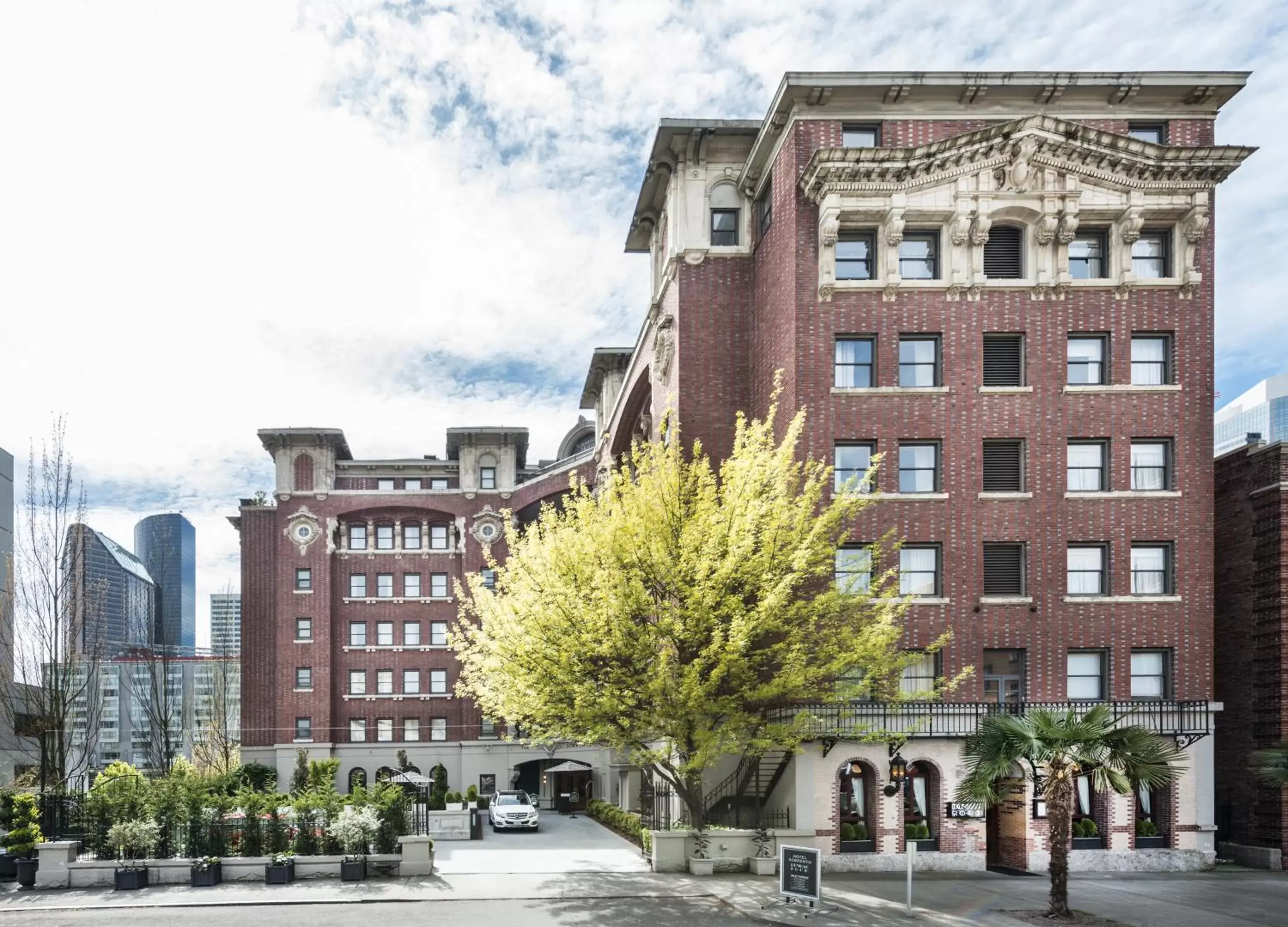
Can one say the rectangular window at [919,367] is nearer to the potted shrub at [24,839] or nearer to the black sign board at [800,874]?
the black sign board at [800,874]

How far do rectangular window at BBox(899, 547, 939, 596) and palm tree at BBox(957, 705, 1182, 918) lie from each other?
7.77 meters

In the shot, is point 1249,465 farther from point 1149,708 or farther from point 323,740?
point 323,740

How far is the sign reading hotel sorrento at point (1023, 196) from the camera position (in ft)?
91.6

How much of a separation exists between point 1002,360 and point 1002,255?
→ 3130 millimetres

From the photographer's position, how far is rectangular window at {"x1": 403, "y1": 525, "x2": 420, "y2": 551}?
6081 centimetres

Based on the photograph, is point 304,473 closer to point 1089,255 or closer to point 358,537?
point 358,537

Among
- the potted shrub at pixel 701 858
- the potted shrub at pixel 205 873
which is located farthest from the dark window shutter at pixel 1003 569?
the potted shrub at pixel 205 873

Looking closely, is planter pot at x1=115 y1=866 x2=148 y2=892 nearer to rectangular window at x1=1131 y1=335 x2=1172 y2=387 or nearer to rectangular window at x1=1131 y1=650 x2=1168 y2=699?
rectangular window at x1=1131 y1=650 x2=1168 y2=699

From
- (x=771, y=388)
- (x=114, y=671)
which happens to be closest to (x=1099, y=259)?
(x=771, y=388)

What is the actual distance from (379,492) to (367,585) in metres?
5.74

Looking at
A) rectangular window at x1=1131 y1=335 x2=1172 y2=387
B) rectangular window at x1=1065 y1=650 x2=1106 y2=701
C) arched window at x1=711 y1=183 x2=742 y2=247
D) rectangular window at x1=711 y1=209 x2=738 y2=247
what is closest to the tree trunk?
rectangular window at x1=1065 y1=650 x2=1106 y2=701

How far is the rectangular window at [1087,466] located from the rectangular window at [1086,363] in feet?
6.10

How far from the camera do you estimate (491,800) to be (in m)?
45.2

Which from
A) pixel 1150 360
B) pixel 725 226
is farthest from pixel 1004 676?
pixel 725 226
